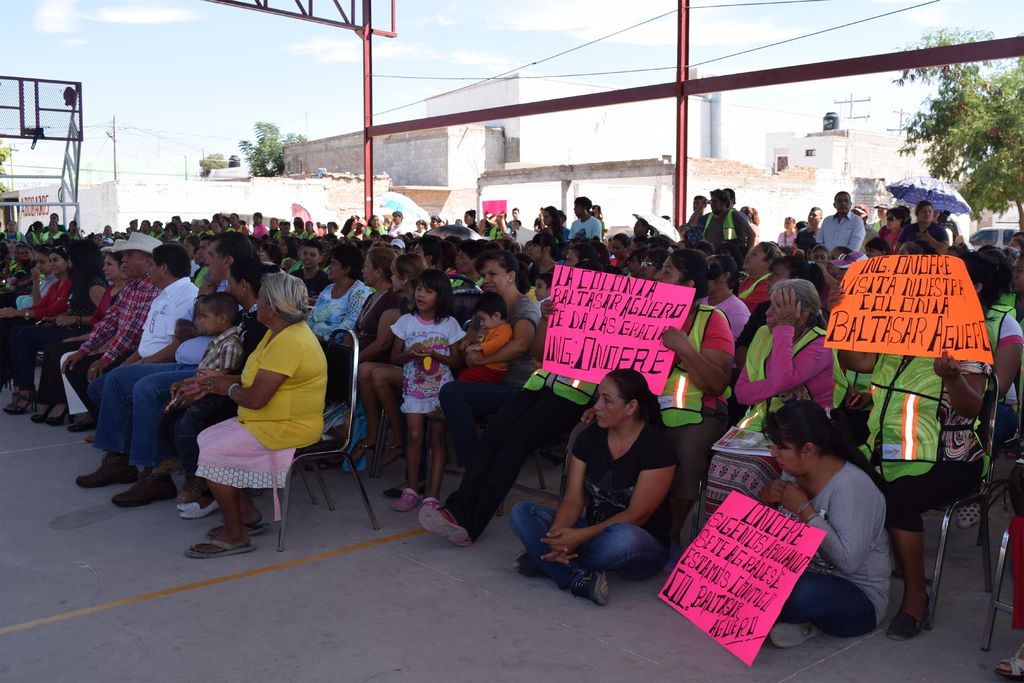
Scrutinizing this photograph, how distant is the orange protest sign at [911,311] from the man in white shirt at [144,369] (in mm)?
3863

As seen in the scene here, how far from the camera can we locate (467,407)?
5.39 meters

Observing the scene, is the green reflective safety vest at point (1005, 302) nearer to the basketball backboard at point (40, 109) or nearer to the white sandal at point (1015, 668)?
the white sandal at point (1015, 668)

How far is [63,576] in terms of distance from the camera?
455 cm

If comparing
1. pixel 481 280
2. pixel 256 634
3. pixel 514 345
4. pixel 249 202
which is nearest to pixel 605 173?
pixel 249 202

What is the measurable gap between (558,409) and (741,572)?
5.21ft

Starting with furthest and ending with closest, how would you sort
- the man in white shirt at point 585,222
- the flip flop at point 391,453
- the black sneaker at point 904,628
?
the man in white shirt at point 585,222 → the flip flop at point 391,453 → the black sneaker at point 904,628

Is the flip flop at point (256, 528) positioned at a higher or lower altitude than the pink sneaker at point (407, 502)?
lower

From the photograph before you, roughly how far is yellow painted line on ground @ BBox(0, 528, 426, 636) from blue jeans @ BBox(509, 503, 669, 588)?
0.98 m

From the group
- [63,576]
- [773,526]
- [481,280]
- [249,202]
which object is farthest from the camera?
[249,202]

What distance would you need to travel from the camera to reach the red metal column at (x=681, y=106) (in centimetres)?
1325

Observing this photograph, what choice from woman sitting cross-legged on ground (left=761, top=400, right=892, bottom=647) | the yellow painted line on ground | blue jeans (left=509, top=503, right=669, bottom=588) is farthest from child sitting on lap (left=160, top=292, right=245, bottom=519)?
woman sitting cross-legged on ground (left=761, top=400, right=892, bottom=647)

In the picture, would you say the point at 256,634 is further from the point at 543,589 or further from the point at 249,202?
the point at 249,202

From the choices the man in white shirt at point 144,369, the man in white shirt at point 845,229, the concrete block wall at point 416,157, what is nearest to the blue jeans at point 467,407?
the man in white shirt at point 144,369

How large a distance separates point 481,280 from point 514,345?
2.11m
